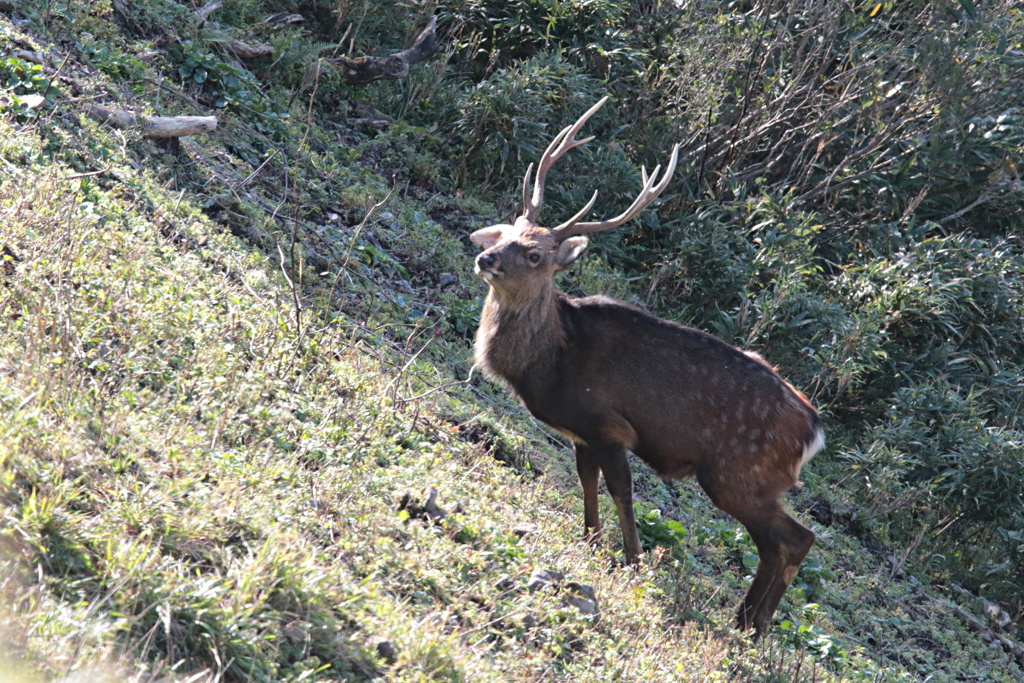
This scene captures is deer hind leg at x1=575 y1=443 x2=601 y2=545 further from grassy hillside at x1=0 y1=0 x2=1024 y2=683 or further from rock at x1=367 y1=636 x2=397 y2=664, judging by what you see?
rock at x1=367 y1=636 x2=397 y2=664

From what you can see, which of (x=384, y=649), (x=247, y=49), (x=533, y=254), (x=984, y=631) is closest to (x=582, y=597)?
(x=384, y=649)

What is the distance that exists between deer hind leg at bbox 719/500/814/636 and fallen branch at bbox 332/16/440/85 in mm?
6954

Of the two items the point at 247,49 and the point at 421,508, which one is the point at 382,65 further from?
the point at 421,508

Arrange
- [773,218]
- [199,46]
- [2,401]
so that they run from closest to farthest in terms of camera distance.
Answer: [2,401] < [199,46] < [773,218]

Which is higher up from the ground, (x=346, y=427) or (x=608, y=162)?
(x=608, y=162)

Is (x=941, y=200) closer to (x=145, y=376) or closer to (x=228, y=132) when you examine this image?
(x=228, y=132)

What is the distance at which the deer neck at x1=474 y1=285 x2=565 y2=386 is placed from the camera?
6645 mm

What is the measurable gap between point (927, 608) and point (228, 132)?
7073mm

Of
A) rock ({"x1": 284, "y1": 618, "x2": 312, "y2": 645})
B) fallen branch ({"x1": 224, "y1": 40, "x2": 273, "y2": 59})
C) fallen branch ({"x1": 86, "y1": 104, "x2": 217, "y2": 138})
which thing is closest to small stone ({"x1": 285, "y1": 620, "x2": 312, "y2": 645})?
rock ({"x1": 284, "y1": 618, "x2": 312, "y2": 645})

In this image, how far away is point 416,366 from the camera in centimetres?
754

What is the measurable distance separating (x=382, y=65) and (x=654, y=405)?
21.0 ft

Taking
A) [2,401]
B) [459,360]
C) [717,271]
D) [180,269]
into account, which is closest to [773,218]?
[717,271]

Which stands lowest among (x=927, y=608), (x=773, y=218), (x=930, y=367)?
(x=927, y=608)

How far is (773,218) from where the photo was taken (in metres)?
10.9
